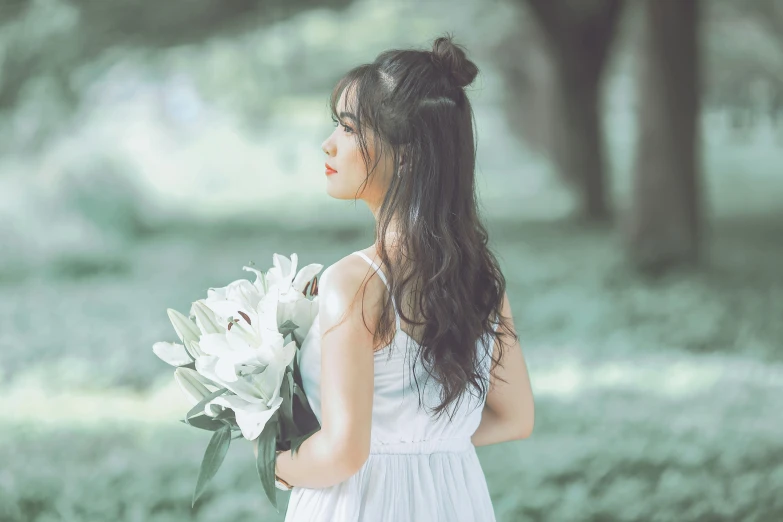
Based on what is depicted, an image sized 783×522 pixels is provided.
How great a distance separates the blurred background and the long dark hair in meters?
3.44

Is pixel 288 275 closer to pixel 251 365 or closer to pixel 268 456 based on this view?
pixel 251 365

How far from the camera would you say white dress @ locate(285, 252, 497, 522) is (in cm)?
148

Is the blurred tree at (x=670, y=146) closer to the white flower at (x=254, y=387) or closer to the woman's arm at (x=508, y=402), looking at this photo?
the woman's arm at (x=508, y=402)

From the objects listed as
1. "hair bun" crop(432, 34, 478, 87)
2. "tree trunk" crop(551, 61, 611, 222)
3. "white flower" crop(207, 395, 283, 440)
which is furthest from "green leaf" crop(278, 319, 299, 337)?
"tree trunk" crop(551, 61, 611, 222)

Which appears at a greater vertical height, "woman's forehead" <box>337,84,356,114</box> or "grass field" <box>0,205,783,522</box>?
"woman's forehead" <box>337,84,356,114</box>

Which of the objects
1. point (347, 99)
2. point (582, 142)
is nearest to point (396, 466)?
point (347, 99)

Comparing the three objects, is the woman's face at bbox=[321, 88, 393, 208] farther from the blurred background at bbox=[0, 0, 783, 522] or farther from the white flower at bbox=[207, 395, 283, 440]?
the blurred background at bbox=[0, 0, 783, 522]

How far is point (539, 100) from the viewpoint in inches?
229

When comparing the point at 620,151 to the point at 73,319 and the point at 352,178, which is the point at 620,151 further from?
the point at 352,178

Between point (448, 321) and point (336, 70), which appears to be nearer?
point (448, 321)

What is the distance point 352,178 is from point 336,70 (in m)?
4.17

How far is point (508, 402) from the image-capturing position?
169cm

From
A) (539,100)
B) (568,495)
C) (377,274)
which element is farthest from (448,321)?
(539,100)

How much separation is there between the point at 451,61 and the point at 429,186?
20 cm
